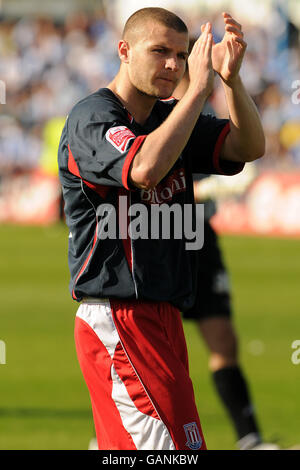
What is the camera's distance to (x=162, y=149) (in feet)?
13.0

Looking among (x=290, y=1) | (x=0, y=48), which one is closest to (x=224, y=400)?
(x=290, y=1)

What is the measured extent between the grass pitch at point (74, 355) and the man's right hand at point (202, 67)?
3.20 meters

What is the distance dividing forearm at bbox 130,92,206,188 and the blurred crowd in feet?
68.3

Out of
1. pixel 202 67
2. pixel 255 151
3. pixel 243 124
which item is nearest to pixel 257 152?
pixel 255 151

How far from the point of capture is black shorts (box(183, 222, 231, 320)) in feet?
22.2

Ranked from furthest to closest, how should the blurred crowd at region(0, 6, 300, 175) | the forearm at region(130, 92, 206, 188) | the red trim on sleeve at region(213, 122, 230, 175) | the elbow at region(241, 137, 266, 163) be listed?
the blurred crowd at region(0, 6, 300, 175)
the red trim on sleeve at region(213, 122, 230, 175)
the elbow at region(241, 137, 266, 163)
the forearm at region(130, 92, 206, 188)

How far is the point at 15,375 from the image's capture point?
911 centimetres

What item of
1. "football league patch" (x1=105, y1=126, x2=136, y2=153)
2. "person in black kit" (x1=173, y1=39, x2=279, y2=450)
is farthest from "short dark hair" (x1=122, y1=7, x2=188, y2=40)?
"person in black kit" (x1=173, y1=39, x2=279, y2=450)

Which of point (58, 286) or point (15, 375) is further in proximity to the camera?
point (58, 286)

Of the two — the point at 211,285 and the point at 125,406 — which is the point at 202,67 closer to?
the point at 125,406

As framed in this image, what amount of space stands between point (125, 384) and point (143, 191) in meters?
0.81

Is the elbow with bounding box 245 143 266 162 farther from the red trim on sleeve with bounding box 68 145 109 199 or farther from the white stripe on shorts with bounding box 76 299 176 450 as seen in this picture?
the white stripe on shorts with bounding box 76 299 176 450
